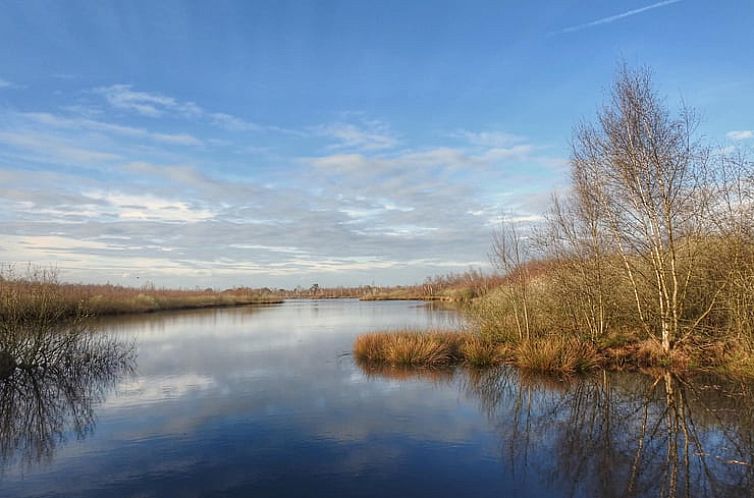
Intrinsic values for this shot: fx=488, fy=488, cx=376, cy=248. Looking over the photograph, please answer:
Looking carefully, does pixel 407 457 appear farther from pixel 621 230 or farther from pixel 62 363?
pixel 62 363

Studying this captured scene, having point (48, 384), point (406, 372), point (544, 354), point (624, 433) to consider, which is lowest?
point (624, 433)

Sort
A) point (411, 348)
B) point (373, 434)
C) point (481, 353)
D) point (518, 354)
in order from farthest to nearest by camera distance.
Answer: point (411, 348)
point (481, 353)
point (518, 354)
point (373, 434)

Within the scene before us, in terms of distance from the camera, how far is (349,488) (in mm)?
5945

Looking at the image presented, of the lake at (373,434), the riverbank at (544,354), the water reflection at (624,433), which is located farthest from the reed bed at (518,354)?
the water reflection at (624,433)

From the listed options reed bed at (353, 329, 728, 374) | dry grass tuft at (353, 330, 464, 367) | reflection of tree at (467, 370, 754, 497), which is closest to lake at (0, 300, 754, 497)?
reflection of tree at (467, 370, 754, 497)

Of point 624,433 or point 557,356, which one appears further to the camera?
point 557,356

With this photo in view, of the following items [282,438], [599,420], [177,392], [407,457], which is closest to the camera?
[407,457]

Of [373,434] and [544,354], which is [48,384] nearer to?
[373,434]

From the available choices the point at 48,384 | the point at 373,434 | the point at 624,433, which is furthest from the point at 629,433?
the point at 48,384

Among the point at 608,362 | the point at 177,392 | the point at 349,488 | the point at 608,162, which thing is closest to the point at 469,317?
the point at 608,362

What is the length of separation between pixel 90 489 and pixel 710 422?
928 cm

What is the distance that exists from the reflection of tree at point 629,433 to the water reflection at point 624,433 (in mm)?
12

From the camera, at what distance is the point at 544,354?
12.9 metres

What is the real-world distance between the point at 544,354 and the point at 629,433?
17.0 ft
